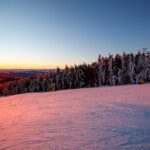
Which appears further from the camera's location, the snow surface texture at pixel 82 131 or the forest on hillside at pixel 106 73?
the forest on hillside at pixel 106 73

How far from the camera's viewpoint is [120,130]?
12.8 m

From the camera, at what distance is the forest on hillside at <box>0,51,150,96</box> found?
82887mm

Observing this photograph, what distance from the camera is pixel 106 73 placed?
3578 inches

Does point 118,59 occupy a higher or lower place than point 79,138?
higher

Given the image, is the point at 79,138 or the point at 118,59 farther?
the point at 118,59

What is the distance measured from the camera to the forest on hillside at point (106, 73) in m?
82.9

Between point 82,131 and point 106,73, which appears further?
point 106,73

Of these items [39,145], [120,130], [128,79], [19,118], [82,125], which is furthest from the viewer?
[128,79]

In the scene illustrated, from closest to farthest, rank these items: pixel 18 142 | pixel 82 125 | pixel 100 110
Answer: pixel 18 142 → pixel 82 125 → pixel 100 110

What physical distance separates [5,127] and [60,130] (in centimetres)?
390

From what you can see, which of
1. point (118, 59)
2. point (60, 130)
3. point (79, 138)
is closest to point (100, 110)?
point (60, 130)

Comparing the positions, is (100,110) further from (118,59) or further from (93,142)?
(118,59)

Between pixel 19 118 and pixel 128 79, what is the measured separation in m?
69.3

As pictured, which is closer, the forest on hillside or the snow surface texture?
the snow surface texture
